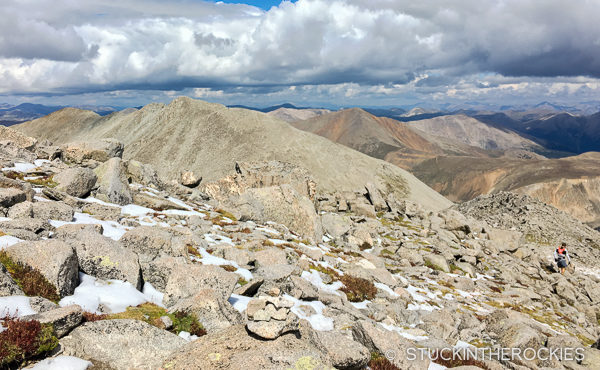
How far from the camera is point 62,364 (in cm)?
642

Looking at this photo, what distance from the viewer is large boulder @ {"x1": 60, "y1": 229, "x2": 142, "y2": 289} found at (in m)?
10.6

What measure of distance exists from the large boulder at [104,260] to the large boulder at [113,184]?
12.1 m

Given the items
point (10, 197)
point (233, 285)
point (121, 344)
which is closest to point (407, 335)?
point (233, 285)

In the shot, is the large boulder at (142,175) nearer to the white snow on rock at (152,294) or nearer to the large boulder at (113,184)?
the large boulder at (113,184)

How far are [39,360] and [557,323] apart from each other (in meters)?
32.1

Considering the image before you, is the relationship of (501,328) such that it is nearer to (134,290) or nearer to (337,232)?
(134,290)

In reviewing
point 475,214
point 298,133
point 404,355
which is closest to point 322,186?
point 298,133

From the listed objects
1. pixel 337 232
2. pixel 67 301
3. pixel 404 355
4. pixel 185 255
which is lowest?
pixel 337 232

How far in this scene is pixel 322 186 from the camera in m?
97.9

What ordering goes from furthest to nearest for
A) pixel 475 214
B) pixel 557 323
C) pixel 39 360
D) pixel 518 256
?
pixel 475 214, pixel 518 256, pixel 557 323, pixel 39 360

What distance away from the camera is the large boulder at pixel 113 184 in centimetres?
2233

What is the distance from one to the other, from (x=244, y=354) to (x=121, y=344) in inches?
114

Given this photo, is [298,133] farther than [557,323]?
Yes

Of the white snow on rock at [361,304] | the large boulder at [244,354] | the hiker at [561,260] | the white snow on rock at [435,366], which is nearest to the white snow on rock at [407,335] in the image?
the white snow on rock at [361,304]
